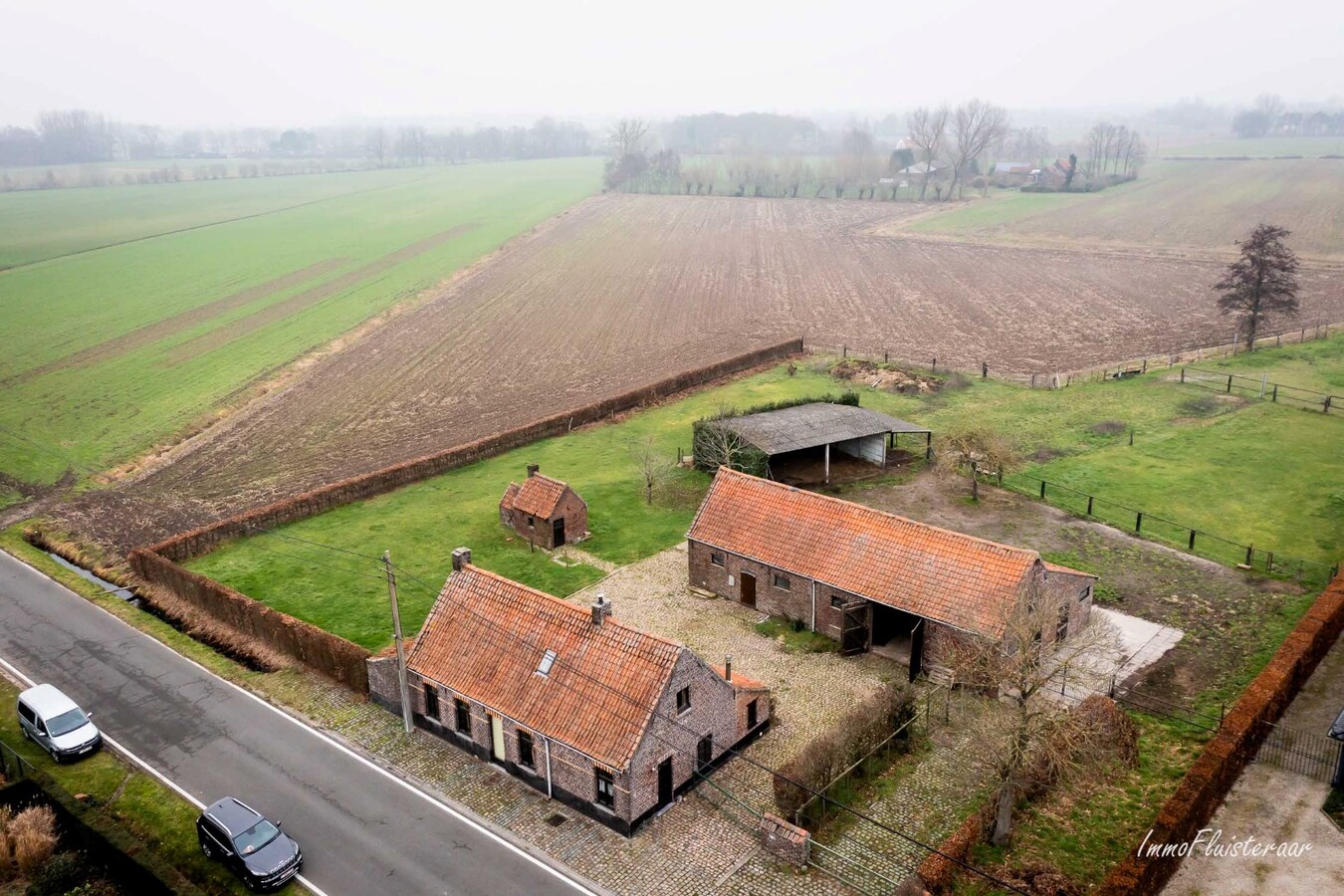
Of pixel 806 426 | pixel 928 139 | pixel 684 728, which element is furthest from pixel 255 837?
pixel 928 139

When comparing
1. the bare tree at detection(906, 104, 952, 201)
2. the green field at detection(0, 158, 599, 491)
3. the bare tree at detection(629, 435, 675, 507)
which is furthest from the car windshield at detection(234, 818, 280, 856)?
the bare tree at detection(906, 104, 952, 201)

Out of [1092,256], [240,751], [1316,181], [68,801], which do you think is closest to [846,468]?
[240,751]

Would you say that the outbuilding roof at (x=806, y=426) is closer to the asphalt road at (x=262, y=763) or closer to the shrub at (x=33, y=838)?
the asphalt road at (x=262, y=763)

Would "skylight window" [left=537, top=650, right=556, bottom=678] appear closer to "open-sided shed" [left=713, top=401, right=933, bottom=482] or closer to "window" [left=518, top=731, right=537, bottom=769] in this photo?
"window" [left=518, top=731, right=537, bottom=769]

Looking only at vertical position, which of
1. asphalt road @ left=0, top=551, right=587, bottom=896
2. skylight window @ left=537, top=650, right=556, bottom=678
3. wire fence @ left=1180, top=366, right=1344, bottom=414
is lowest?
asphalt road @ left=0, top=551, right=587, bottom=896

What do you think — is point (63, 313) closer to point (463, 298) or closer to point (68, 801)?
point (463, 298)

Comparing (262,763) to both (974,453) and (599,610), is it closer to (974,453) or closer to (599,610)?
(599,610)

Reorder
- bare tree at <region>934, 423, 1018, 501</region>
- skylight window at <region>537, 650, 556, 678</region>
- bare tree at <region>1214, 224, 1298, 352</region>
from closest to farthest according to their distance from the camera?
1. skylight window at <region>537, 650, 556, 678</region>
2. bare tree at <region>934, 423, 1018, 501</region>
3. bare tree at <region>1214, 224, 1298, 352</region>
